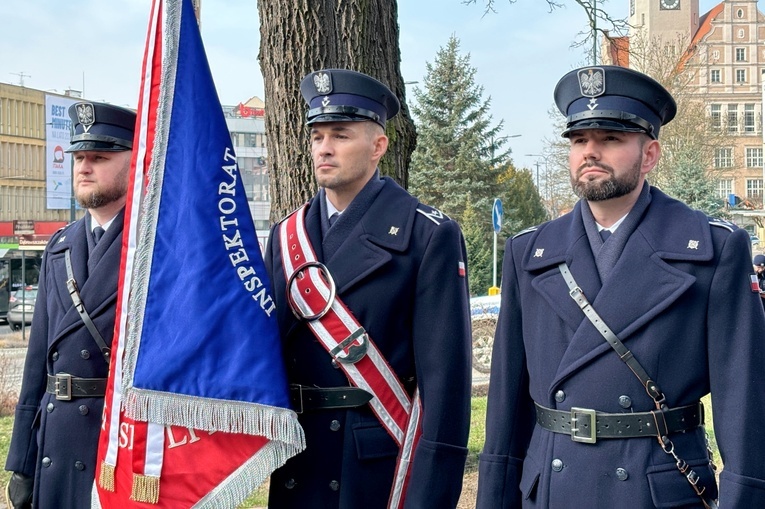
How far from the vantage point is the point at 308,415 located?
3650mm

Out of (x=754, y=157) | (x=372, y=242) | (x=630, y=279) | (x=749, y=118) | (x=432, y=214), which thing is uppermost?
(x=749, y=118)

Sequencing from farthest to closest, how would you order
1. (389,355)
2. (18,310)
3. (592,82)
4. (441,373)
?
1. (18,310)
2. (389,355)
3. (441,373)
4. (592,82)

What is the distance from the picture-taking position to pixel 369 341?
3621mm

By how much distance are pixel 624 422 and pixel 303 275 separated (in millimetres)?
1291

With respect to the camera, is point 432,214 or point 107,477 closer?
point 107,477

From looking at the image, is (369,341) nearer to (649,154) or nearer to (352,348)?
(352,348)

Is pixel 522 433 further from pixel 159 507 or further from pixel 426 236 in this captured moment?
pixel 159 507

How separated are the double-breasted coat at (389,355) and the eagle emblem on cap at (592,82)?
72 centimetres

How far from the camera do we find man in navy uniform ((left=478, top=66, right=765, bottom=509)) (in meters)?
3.09

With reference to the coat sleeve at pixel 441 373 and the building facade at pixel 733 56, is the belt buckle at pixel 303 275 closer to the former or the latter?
the coat sleeve at pixel 441 373

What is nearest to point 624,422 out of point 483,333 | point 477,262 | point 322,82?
point 322,82

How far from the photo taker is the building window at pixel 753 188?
9214cm

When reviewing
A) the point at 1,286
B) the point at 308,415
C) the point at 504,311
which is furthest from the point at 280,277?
the point at 1,286

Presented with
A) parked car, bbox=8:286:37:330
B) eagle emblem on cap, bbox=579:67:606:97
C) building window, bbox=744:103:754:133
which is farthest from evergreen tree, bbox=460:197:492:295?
building window, bbox=744:103:754:133
